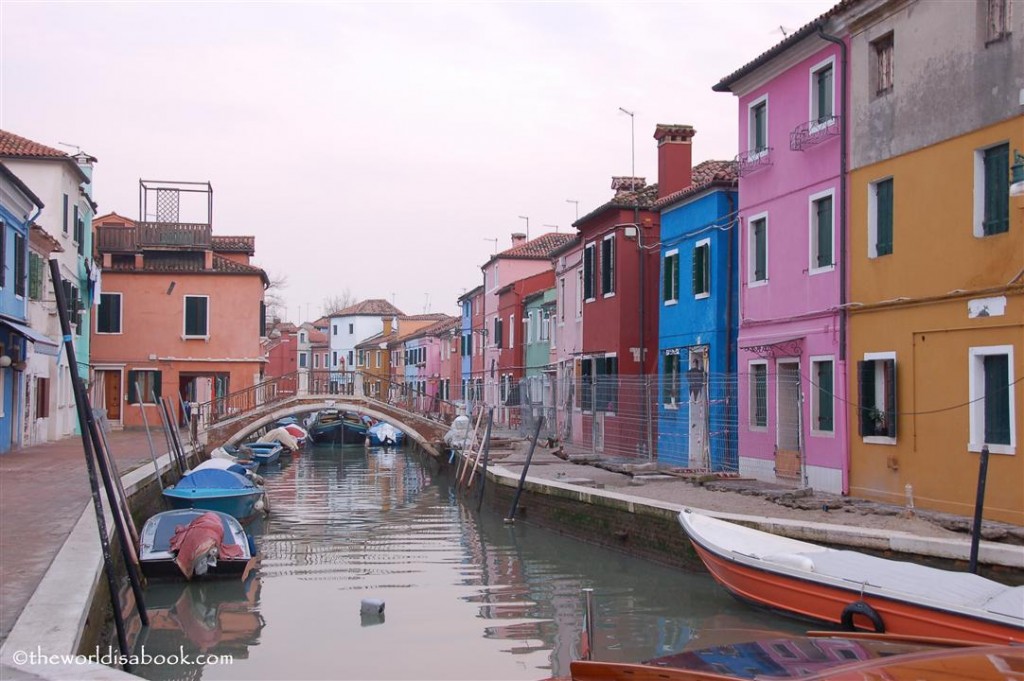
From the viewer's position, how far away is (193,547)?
14.0m

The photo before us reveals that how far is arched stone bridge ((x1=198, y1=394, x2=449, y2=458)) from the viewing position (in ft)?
111

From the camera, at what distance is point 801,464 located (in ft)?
54.2

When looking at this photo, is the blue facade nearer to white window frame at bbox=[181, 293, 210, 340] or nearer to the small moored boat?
the small moored boat

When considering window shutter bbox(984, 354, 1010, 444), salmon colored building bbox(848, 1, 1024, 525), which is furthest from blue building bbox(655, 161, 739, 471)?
window shutter bbox(984, 354, 1010, 444)

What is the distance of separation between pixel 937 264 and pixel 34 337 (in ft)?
61.6

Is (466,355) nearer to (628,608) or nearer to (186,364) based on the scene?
(186,364)

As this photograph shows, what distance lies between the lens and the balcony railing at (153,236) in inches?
1563

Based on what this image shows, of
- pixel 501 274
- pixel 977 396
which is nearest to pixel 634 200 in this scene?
pixel 977 396

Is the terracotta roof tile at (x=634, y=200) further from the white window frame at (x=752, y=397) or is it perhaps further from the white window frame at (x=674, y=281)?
the white window frame at (x=752, y=397)

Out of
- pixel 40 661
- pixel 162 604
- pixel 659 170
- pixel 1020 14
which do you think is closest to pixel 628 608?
pixel 162 604

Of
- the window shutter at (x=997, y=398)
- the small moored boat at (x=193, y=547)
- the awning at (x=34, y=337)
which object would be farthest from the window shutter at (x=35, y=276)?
the window shutter at (x=997, y=398)

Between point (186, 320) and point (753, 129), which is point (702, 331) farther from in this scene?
point (186, 320)

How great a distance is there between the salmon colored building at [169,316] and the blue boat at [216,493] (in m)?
18.5

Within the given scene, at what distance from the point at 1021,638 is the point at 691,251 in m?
14.5
